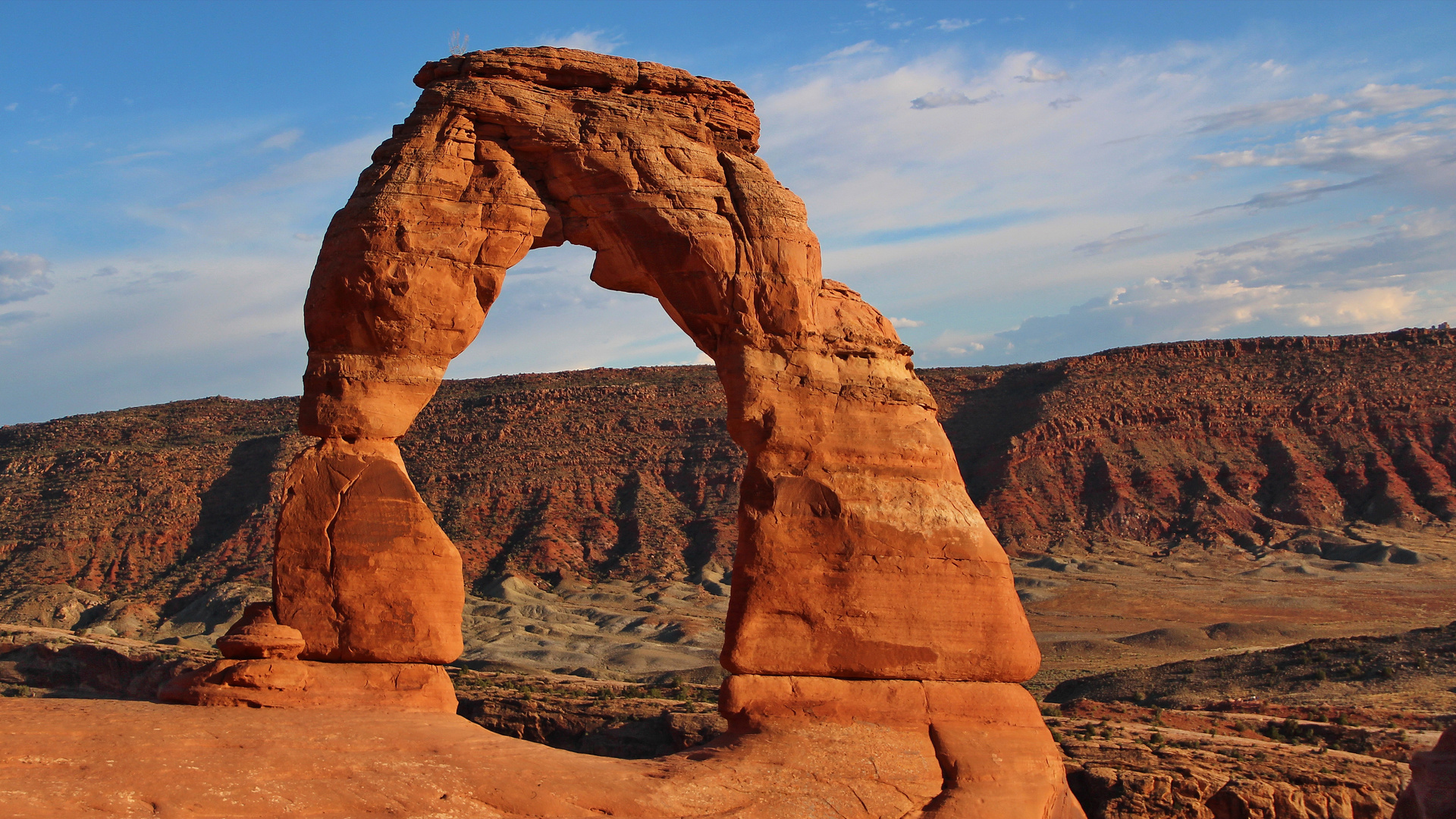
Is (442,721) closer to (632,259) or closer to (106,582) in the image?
(632,259)

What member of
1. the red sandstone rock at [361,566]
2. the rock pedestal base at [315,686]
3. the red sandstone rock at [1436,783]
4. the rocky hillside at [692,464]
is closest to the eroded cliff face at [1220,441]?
the rocky hillside at [692,464]

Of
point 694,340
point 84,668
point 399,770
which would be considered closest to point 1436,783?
point 399,770

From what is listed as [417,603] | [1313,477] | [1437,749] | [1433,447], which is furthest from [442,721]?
[1433,447]

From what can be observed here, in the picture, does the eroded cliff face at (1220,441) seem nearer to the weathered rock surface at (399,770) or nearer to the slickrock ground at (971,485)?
the slickrock ground at (971,485)

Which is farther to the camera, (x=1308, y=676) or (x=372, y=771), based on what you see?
(x=1308, y=676)

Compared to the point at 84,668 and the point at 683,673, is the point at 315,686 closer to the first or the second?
the point at 84,668

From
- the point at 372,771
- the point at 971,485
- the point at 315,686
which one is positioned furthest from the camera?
the point at 971,485

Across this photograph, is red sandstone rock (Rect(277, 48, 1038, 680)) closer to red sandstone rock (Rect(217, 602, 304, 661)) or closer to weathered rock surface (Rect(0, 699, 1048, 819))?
red sandstone rock (Rect(217, 602, 304, 661))
